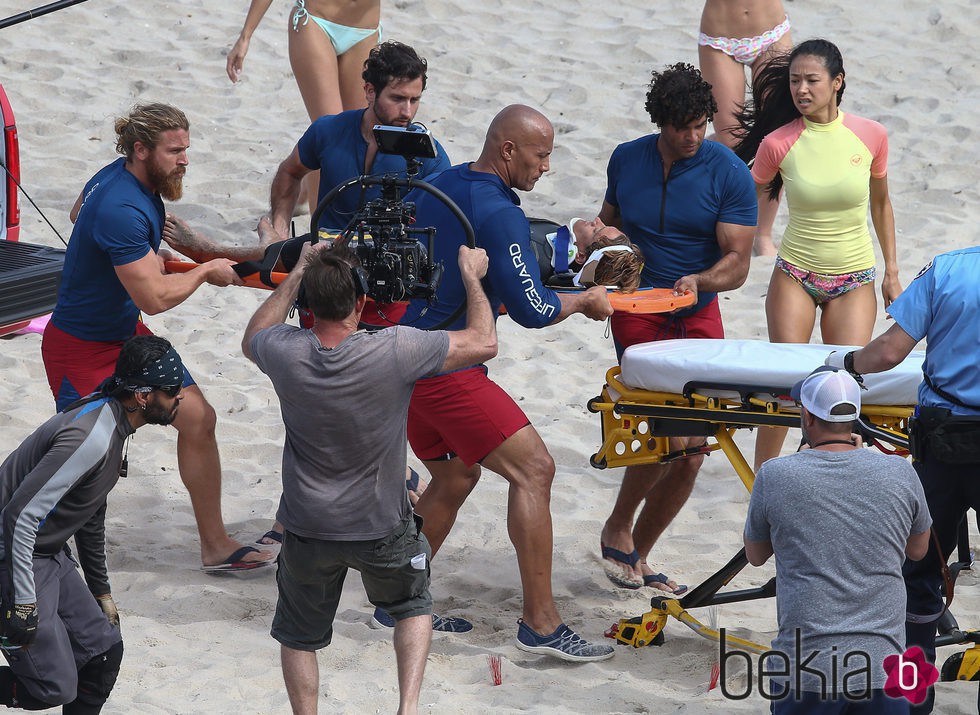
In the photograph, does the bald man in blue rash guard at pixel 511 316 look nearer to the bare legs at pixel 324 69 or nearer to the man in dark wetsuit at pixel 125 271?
the man in dark wetsuit at pixel 125 271

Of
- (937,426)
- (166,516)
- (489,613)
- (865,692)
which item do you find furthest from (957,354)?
(166,516)

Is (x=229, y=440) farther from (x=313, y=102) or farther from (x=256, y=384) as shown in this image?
(x=313, y=102)

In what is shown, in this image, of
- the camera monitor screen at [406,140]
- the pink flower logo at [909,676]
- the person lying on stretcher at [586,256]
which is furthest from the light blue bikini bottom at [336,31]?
the pink flower logo at [909,676]

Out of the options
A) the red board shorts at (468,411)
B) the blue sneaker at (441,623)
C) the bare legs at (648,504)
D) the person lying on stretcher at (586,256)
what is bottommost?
the blue sneaker at (441,623)

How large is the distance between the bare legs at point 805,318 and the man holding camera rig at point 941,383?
1457mm

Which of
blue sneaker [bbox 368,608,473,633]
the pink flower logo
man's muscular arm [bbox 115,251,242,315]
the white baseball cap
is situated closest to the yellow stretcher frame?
→ blue sneaker [bbox 368,608,473,633]

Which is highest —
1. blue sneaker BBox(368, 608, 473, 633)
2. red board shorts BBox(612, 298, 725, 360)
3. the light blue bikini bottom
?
the light blue bikini bottom

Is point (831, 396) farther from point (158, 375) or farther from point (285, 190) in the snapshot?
point (285, 190)

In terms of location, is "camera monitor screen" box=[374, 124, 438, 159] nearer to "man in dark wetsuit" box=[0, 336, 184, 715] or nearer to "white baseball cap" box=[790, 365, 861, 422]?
"man in dark wetsuit" box=[0, 336, 184, 715]

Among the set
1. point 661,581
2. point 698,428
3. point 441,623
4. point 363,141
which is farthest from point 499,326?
point 698,428

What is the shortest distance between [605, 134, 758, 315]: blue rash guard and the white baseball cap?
184cm

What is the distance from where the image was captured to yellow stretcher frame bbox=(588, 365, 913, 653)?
422cm

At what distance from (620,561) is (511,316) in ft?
4.40

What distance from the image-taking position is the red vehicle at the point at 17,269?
5.34m
